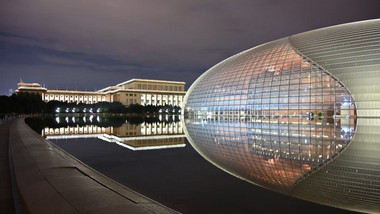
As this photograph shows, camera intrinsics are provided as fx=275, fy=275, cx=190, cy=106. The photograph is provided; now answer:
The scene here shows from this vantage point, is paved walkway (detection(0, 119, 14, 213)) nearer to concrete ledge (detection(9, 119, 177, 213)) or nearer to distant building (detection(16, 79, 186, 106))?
concrete ledge (detection(9, 119, 177, 213))


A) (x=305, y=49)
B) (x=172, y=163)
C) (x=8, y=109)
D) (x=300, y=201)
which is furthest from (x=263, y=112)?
(x=8, y=109)

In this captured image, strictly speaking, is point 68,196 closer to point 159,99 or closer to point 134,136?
point 134,136

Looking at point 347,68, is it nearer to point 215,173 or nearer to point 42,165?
point 215,173

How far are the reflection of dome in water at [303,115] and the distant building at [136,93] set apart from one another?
8048cm

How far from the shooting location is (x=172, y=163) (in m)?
12.2

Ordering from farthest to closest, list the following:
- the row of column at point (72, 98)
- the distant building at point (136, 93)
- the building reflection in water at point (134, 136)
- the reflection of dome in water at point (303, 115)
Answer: the row of column at point (72, 98) → the distant building at point (136, 93) → the building reflection in water at point (134, 136) → the reflection of dome in water at point (303, 115)

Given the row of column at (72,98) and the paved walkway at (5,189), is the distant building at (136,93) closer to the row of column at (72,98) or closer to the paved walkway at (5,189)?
the row of column at (72,98)

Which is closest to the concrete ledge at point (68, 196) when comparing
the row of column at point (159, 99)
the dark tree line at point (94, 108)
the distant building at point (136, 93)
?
the dark tree line at point (94, 108)

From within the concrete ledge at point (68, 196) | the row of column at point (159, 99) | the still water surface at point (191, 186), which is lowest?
the still water surface at point (191, 186)

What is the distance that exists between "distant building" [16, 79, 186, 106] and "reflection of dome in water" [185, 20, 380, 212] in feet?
264

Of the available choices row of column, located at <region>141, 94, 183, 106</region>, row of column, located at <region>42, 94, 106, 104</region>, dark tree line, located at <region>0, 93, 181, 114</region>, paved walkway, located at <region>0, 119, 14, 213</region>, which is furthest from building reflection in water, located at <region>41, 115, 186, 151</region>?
row of column, located at <region>42, 94, 106, 104</region>

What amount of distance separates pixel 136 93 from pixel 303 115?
366ft

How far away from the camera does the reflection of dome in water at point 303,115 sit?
9.11 m

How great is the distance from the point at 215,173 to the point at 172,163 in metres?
2.70
